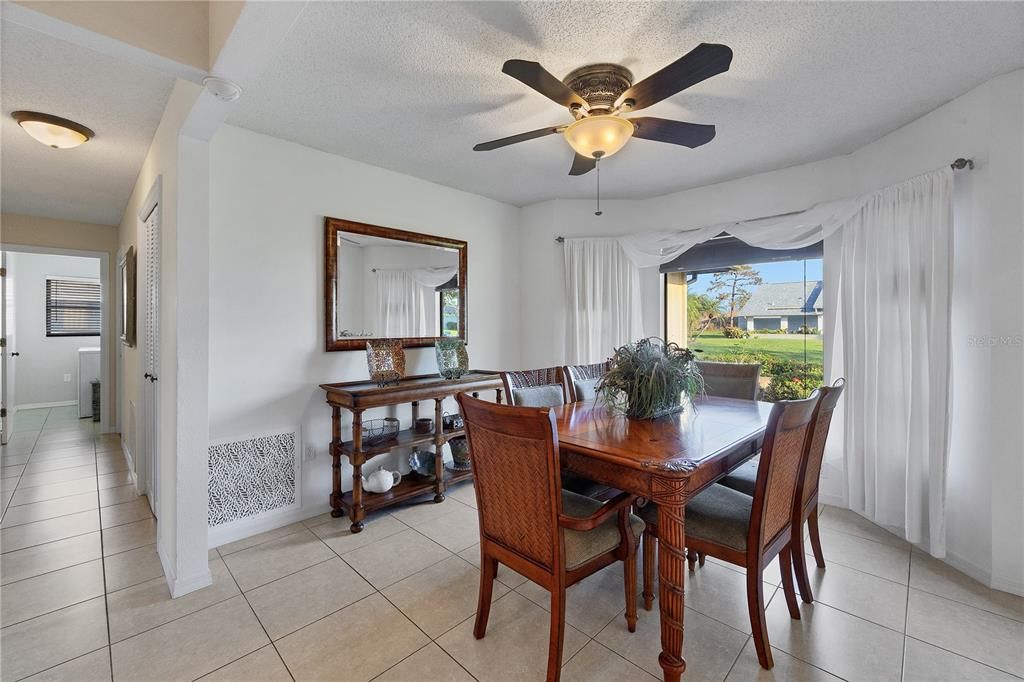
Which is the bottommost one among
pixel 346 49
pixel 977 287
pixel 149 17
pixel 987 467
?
pixel 987 467

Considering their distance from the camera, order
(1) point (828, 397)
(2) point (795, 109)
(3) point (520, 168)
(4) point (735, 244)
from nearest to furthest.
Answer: (1) point (828, 397)
(2) point (795, 109)
(3) point (520, 168)
(4) point (735, 244)

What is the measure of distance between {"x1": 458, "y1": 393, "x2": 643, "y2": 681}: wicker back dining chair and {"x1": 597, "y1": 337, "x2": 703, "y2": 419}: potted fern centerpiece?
59cm

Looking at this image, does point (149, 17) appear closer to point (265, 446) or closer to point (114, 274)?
point (265, 446)

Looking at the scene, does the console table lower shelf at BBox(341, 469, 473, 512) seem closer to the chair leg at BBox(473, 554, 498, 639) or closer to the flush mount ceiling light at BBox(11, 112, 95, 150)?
the chair leg at BBox(473, 554, 498, 639)

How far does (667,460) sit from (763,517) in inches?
17.4

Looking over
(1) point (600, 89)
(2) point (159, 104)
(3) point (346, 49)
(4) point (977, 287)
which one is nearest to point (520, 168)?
(1) point (600, 89)

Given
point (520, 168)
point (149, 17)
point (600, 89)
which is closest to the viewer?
point (149, 17)

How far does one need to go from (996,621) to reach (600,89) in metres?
2.93

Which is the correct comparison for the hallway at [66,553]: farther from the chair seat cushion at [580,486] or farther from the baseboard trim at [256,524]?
the chair seat cushion at [580,486]

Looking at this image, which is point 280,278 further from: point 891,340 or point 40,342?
point 40,342

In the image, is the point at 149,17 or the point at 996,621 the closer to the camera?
the point at 149,17

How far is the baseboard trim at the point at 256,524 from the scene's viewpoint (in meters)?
2.48

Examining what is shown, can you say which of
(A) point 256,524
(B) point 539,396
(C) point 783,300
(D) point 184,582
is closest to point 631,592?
(B) point 539,396

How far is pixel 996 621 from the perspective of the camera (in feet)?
5.99
